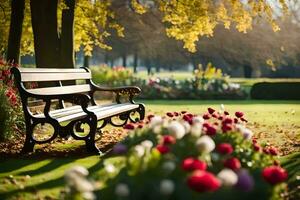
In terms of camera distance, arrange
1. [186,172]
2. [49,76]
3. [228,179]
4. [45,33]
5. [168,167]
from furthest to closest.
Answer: [45,33]
[49,76]
[186,172]
[168,167]
[228,179]

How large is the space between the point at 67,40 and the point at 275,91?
549 inches

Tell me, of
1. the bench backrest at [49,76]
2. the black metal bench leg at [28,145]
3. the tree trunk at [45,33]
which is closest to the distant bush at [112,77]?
the tree trunk at [45,33]

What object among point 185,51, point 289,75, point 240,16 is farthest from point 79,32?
point 289,75

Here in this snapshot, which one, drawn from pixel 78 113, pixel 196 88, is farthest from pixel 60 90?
pixel 196 88

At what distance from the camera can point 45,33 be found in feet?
42.0

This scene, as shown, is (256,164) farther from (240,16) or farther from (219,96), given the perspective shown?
(219,96)

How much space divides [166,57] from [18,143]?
36.9 meters

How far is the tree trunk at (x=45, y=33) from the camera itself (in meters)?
12.7

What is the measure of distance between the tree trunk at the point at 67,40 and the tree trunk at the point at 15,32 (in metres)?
1.17

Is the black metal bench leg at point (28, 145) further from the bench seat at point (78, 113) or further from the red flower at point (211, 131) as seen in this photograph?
the red flower at point (211, 131)

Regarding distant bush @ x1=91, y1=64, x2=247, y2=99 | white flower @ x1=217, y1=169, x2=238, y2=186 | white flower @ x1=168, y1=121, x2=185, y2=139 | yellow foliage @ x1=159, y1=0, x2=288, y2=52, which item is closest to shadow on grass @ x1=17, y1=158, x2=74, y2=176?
white flower @ x1=168, y1=121, x2=185, y2=139

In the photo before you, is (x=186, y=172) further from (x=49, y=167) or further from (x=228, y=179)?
(x=49, y=167)

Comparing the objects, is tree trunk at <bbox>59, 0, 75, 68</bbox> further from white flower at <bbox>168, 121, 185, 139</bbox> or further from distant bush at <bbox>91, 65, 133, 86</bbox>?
distant bush at <bbox>91, 65, 133, 86</bbox>

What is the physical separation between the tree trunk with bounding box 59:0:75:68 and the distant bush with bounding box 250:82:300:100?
42.8 feet
